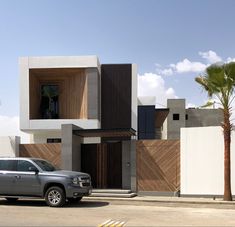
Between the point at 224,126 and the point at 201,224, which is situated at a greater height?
the point at 224,126

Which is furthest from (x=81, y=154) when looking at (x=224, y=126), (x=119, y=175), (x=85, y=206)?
(x=224, y=126)

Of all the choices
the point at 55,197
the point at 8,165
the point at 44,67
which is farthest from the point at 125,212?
the point at 44,67

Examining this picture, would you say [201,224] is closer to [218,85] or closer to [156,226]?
[156,226]

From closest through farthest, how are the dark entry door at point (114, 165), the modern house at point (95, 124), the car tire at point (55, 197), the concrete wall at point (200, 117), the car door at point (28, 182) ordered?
the car tire at point (55, 197) < the car door at point (28, 182) < the modern house at point (95, 124) < the dark entry door at point (114, 165) < the concrete wall at point (200, 117)

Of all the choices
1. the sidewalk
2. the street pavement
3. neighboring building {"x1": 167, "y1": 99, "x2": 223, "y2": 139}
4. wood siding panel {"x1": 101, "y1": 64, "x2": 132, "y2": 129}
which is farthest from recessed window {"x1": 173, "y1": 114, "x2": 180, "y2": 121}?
the street pavement

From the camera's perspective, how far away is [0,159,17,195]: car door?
17.2m

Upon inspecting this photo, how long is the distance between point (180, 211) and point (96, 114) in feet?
43.7

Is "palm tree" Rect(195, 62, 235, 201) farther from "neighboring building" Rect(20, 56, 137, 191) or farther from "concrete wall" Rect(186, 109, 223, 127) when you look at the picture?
"concrete wall" Rect(186, 109, 223, 127)

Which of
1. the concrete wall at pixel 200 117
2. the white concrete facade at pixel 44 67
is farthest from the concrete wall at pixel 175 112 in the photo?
the white concrete facade at pixel 44 67

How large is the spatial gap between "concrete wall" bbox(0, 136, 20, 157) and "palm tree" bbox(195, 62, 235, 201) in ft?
31.5

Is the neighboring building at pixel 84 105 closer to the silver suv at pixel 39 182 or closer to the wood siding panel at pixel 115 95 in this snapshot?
the wood siding panel at pixel 115 95

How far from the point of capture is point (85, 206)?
55.5 ft

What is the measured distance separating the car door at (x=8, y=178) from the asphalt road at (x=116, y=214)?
56 cm

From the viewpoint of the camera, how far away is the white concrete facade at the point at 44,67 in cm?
2823
